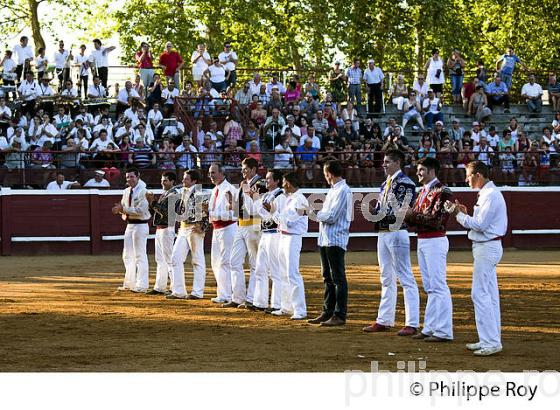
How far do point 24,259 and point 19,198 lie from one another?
1.58m

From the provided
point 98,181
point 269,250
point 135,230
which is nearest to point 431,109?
point 98,181

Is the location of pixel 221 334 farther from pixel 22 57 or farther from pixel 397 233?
pixel 22 57

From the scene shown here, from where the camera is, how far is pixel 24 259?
23.1 meters

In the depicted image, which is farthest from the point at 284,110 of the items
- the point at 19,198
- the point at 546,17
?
the point at 546,17

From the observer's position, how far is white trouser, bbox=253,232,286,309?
1380 cm

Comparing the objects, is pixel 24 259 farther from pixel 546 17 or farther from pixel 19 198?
pixel 546 17

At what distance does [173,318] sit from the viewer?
13555 mm

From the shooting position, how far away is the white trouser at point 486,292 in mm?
10625

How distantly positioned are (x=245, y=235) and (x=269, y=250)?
0.91 meters

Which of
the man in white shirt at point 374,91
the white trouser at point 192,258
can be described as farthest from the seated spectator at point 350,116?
the white trouser at point 192,258

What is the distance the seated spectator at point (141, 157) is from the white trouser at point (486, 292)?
48.1 ft

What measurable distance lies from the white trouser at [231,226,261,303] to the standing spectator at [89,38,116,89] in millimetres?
14106

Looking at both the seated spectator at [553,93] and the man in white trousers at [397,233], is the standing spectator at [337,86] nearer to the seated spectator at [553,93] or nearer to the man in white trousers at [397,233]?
the seated spectator at [553,93]

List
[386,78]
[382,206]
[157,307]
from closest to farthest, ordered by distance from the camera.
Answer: [382,206]
[157,307]
[386,78]
